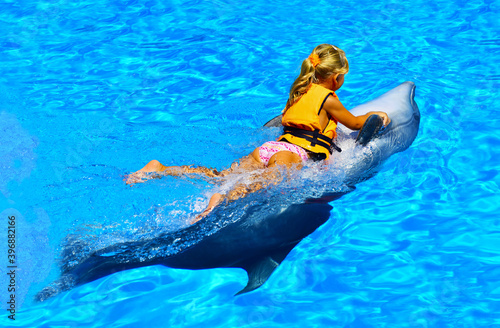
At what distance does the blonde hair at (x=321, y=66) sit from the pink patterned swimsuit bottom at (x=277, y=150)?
467 millimetres

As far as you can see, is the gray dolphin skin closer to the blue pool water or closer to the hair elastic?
the blue pool water

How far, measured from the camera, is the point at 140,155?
540 centimetres

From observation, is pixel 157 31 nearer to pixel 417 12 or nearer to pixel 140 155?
pixel 140 155

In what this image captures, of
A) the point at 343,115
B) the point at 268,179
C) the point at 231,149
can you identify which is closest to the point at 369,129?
the point at 343,115

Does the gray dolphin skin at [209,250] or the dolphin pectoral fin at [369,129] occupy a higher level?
the dolphin pectoral fin at [369,129]

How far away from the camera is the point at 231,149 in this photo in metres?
5.41

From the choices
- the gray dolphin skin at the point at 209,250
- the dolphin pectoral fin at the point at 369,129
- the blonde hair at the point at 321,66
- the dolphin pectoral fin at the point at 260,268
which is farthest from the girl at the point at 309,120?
A: the dolphin pectoral fin at the point at 260,268

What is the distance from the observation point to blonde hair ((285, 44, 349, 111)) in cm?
462

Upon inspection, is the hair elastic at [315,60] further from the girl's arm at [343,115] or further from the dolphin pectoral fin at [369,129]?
the dolphin pectoral fin at [369,129]

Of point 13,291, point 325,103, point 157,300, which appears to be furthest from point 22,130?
point 325,103

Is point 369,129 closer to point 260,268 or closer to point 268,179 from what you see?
point 268,179

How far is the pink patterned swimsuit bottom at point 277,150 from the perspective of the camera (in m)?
4.62

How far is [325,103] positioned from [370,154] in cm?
69

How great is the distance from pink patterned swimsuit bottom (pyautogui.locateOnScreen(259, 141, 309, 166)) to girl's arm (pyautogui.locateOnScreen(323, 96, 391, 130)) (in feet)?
1.42
